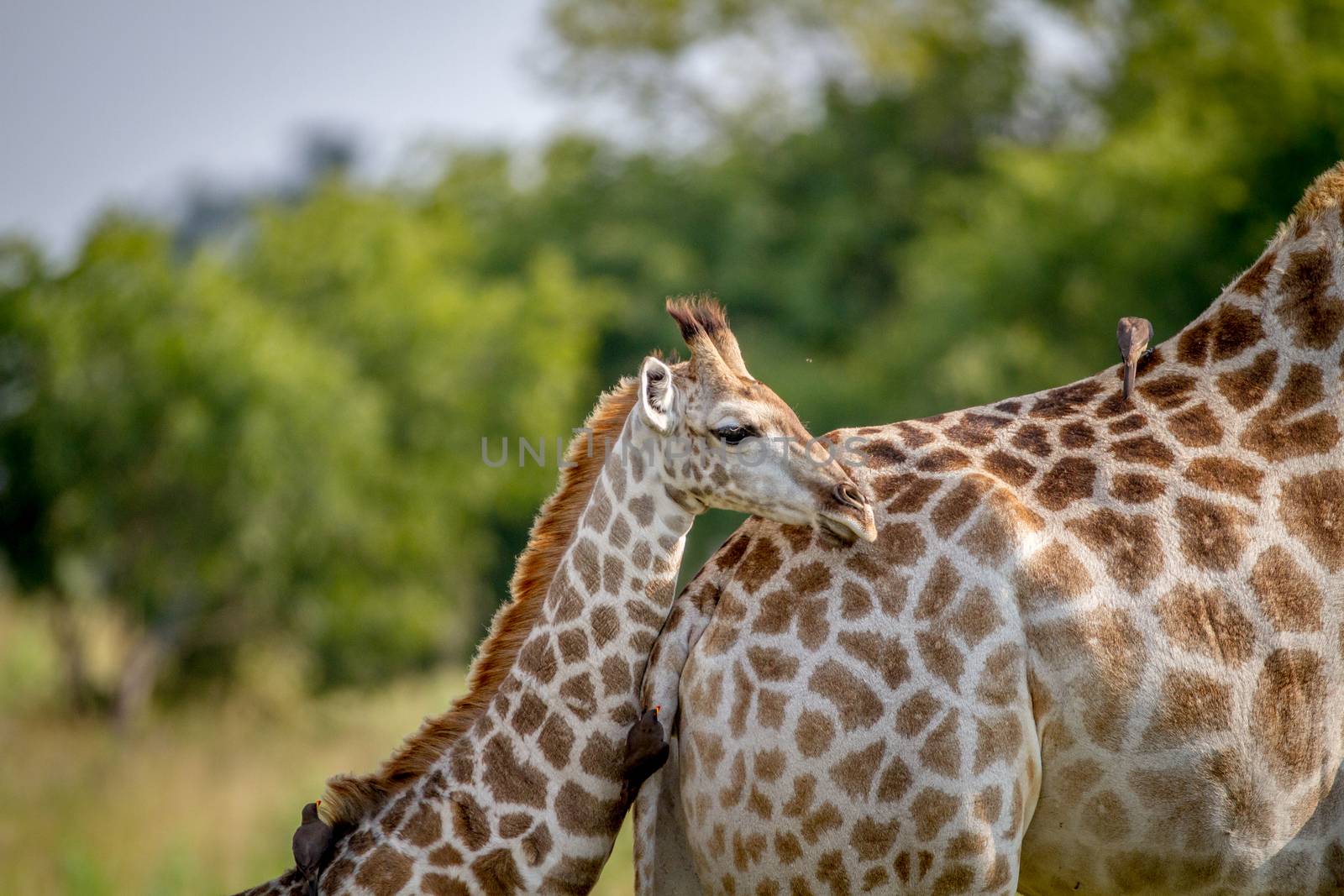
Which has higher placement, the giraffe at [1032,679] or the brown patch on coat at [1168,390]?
the brown patch on coat at [1168,390]

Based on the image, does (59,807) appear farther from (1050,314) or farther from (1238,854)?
(1050,314)

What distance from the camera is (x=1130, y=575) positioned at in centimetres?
392

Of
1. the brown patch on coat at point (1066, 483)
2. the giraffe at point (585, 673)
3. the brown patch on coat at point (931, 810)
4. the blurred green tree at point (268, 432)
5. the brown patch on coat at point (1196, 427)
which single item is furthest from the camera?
the blurred green tree at point (268, 432)

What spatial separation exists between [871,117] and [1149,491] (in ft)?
107

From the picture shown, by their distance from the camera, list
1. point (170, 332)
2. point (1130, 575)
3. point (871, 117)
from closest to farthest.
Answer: point (1130, 575) → point (170, 332) → point (871, 117)

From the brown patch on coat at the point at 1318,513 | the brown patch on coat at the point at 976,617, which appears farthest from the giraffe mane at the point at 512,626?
the brown patch on coat at the point at 1318,513

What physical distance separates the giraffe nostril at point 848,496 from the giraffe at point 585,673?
28mm

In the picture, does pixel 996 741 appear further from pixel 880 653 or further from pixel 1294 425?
pixel 1294 425

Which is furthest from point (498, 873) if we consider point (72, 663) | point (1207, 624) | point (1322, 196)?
point (72, 663)

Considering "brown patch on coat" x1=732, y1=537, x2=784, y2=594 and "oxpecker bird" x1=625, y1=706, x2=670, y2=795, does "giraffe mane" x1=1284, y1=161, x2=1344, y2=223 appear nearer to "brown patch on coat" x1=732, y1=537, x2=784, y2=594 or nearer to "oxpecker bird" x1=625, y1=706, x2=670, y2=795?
"brown patch on coat" x1=732, y1=537, x2=784, y2=594

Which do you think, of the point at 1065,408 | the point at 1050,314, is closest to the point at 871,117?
the point at 1050,314

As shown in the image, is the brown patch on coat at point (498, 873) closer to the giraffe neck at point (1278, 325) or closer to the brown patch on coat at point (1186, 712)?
the brown patch on coat at point (1186, 712)

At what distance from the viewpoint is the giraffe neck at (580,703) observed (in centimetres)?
414

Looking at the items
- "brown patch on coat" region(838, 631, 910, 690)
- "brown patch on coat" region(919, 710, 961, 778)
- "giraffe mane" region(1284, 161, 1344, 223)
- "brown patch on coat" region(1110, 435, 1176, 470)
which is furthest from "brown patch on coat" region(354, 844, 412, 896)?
"giraffe mane" region(1284, 161, 1344, 223)
